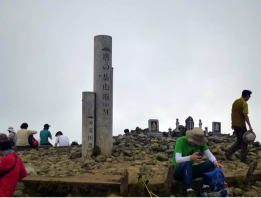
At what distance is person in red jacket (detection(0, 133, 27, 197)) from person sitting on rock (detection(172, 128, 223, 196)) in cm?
287

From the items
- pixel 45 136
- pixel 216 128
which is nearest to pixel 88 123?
pixel 45 136

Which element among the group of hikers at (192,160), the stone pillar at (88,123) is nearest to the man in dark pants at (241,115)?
the group of hikers at (192,160)

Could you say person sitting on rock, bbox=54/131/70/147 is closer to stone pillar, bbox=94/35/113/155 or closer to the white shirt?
the white shirt

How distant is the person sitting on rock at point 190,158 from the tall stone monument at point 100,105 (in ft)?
20.9

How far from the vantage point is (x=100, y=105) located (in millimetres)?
13617

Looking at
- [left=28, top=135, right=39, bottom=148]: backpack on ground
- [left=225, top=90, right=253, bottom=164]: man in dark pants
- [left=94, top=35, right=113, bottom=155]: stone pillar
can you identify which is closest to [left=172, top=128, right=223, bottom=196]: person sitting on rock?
[left=225, top=90, right=253, bottom=164]: man in dark pants

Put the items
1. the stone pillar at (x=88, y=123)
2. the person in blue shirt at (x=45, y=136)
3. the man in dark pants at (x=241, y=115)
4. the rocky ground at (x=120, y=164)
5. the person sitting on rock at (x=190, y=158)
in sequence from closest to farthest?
the person sitting on rock at (x=190, y=158)
the rocky ground at (x=120, y=164)
the man in dark pants at (x=241, y=115)
the stone pillar at (x=88, y=123)
the person in blue shirt at (x=45, y=136)

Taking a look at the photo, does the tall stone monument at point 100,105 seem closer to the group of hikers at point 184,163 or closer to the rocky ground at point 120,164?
the rocky ground at point 120,164

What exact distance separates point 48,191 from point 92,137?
17.9ft

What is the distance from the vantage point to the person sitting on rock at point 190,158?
23.3ft

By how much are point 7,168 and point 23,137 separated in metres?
10.7

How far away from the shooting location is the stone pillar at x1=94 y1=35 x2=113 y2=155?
13602 millimetres

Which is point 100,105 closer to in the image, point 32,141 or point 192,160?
point 32,141

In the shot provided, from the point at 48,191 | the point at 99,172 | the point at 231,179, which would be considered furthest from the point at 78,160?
the point at 231,179
